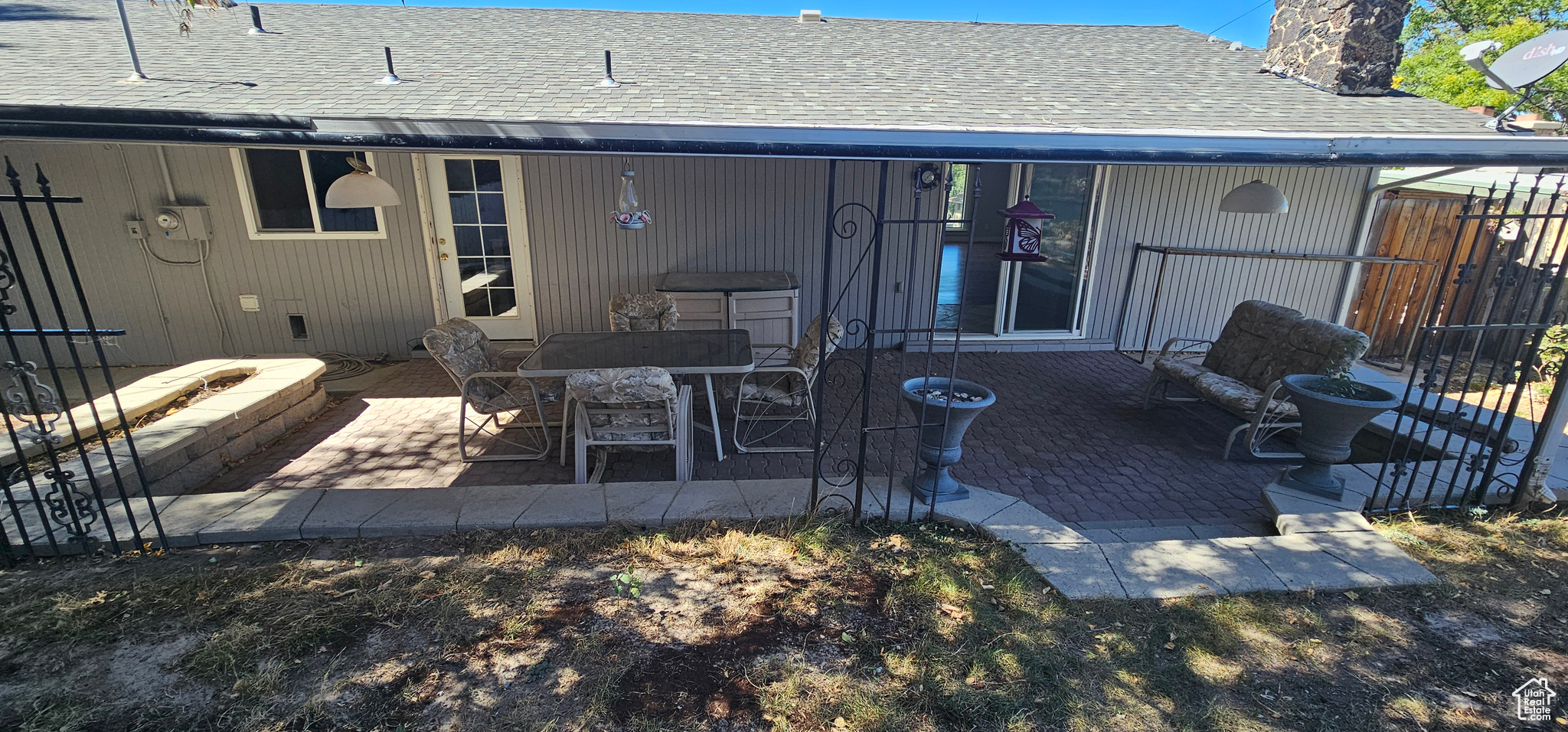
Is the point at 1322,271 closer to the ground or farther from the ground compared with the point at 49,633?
farther from the ground

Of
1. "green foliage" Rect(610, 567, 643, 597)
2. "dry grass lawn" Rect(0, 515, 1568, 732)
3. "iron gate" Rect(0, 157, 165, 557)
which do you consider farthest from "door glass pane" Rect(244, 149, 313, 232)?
"green foliage" Rect(610, 567, 643, 597)

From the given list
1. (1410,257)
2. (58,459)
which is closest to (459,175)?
(58,459)

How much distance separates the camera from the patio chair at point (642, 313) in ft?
17.1

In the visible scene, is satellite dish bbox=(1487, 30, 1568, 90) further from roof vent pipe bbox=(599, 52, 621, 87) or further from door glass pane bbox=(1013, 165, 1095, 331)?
roof vent pipe bbox=(599, 52, 621, 87)

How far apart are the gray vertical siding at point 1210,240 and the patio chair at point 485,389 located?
555 centimetres

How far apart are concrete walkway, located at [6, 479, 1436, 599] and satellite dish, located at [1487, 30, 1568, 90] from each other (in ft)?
7.32

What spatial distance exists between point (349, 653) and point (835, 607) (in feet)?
5.96

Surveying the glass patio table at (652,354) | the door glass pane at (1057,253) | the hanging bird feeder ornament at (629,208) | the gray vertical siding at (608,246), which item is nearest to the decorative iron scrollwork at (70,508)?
the glass patio table at (652,354)

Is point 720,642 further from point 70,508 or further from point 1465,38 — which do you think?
point 1465,38

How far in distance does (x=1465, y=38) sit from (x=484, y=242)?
28.1m

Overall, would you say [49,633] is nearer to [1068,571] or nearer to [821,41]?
[1068,571]

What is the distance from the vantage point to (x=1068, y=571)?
9.22 ft

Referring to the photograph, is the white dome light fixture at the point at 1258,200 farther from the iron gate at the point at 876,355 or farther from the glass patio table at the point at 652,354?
the glass patio table at the point at 652,354

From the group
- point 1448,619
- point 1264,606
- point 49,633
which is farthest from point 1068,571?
point 49,633
